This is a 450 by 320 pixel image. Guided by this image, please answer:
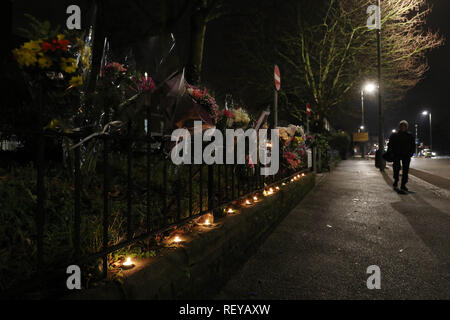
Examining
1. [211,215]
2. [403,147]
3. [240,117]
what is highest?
[240,117]

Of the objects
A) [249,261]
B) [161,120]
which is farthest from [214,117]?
[249,261]

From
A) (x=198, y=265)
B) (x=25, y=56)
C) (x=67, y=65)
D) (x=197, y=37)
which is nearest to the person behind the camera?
(x=25, y=56)

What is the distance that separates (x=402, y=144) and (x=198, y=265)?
8.06 meters

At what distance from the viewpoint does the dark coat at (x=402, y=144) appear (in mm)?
8383

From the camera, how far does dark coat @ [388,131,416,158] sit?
8.38 meters

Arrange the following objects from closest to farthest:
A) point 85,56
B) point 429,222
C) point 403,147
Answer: point 85,56 < point 429,222 < point 403,147

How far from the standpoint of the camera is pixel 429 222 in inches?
196

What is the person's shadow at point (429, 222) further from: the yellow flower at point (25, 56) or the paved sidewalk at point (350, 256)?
the yellow flower at point (25, 56)

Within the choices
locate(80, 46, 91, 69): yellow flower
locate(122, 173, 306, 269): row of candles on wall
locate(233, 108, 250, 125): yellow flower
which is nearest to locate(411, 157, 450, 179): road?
locate(122, 173, 306, 269): row of candles on wall

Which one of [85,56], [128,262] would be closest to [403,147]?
[85,56]

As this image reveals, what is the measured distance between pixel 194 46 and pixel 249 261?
27.0ft

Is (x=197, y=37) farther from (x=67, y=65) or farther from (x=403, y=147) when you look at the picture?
(x=67, y=65)

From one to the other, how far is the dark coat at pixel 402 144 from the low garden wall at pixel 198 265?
611 centimetres

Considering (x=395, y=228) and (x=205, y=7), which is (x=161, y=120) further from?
(x=205, y=7)
